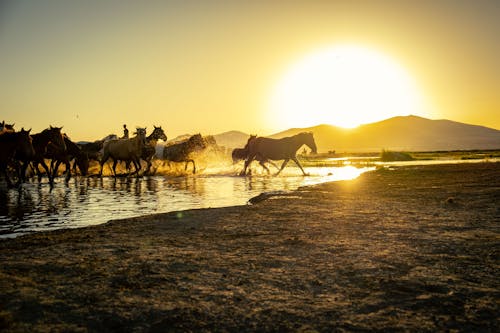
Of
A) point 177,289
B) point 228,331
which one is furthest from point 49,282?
point 228,331

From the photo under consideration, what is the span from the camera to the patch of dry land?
298 centimetres

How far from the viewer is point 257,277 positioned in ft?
13.2

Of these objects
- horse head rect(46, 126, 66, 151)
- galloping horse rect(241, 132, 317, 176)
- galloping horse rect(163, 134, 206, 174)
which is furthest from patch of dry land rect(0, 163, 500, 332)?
galloping horse rect(163, 134, 206, 174)

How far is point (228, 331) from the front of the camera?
282cm

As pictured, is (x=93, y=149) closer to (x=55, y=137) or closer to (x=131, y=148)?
(x=131, y=148)

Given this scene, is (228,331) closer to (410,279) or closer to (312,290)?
(312,290)

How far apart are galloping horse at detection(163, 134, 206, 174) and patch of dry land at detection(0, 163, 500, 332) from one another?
2651cm

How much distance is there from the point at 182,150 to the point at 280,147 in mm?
10330

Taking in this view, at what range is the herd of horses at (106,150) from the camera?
54.2ft

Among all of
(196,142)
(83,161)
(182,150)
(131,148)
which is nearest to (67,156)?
(83,161)

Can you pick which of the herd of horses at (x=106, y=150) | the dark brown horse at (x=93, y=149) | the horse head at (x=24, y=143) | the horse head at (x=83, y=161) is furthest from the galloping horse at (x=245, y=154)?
the horse head at (x=24, y=143)

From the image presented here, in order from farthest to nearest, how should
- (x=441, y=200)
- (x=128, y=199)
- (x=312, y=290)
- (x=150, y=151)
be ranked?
(x=150, y=151) → (x=128, y=199) → (x=441, y=200) → (x=312, y=290)

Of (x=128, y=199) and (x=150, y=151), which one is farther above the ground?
(x=150, y=151)

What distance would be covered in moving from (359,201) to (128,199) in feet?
22.7
